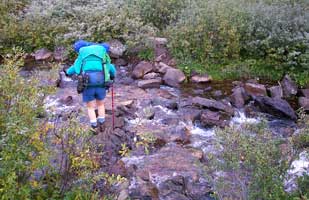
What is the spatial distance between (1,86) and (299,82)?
8733 millimetres

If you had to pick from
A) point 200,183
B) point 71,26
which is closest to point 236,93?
point 200,183

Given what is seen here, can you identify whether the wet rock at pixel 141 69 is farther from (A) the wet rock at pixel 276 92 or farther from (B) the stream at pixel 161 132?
(A) the wet rock at pixel 276 92

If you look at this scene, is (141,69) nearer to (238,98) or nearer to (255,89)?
(238,98)

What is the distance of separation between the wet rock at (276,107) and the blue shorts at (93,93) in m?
3.92

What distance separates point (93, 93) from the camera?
8.33m

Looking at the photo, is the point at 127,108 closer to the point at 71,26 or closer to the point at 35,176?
the point at 71,26

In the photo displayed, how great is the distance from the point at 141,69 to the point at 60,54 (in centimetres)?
259

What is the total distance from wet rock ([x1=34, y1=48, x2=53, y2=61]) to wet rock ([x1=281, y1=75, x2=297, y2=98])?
21.5ft

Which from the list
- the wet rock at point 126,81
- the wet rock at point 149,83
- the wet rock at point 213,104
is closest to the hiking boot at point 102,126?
the wet rock at point 213,104

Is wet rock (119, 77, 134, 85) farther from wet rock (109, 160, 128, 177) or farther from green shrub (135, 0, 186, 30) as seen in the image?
wet rock (109, 160, 128, 177)

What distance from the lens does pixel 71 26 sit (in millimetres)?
13195

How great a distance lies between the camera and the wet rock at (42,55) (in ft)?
42.2

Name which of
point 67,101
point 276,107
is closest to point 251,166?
point 276,107

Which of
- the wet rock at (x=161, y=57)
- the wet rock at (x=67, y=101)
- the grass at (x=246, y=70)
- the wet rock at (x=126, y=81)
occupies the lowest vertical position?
the wet rock at (x=126, y=81)
